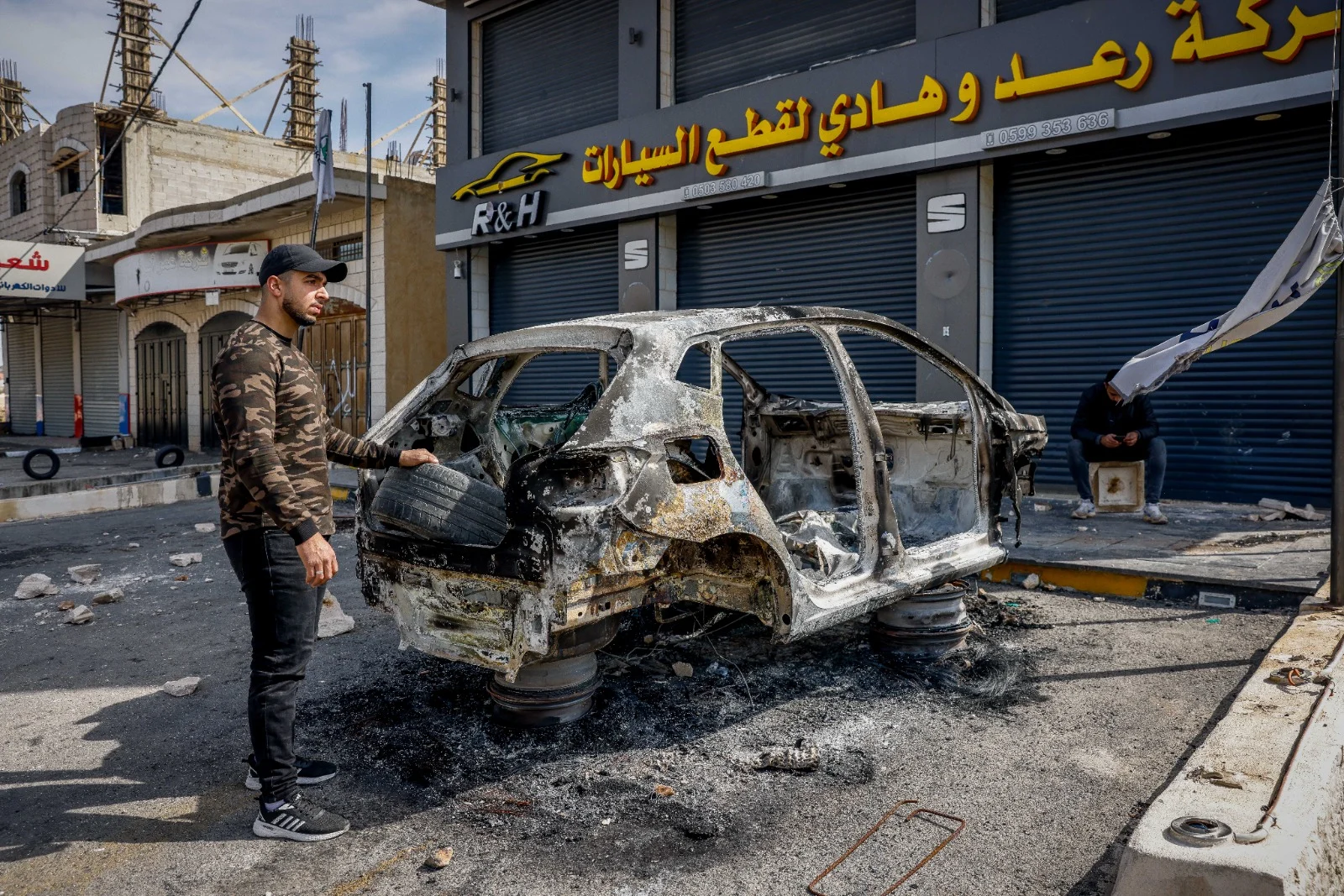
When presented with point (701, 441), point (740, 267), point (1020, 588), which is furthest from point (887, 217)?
point (701, 441)

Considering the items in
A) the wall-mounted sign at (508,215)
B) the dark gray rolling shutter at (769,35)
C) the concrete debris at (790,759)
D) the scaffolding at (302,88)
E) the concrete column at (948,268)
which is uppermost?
the scaffolding at (302,88)

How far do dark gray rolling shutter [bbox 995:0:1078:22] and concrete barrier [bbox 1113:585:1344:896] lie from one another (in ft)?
26.7

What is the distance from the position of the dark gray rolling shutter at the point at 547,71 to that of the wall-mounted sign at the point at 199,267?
6.41m

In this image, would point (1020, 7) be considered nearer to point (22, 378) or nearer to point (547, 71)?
point (547, 71)

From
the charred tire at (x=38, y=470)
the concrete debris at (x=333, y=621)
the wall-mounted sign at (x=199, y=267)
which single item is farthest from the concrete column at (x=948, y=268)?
the wall-mounted sign at (x=199, y=267)

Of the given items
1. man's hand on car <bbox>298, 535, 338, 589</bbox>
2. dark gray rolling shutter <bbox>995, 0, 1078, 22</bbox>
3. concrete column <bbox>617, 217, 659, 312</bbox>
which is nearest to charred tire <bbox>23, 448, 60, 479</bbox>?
concrete column <bbox>617, 217, 659, 312</bbox>

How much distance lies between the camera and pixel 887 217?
10641 mm

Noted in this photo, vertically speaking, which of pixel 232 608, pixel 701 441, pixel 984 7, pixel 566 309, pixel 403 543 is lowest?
pixel 232 608

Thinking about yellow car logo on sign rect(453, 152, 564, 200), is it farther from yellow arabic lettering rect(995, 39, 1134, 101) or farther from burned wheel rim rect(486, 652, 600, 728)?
burned wheel rim rect(486, 652, 600, 728)

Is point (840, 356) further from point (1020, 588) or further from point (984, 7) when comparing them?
point (984, 7)

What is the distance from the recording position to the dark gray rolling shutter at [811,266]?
10594 millimetres

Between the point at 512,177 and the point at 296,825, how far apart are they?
12786 mm

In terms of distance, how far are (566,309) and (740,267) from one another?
3.42 metres

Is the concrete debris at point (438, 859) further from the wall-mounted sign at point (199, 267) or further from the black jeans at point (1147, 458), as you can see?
the wall-mounted sign at point (199, 267)
